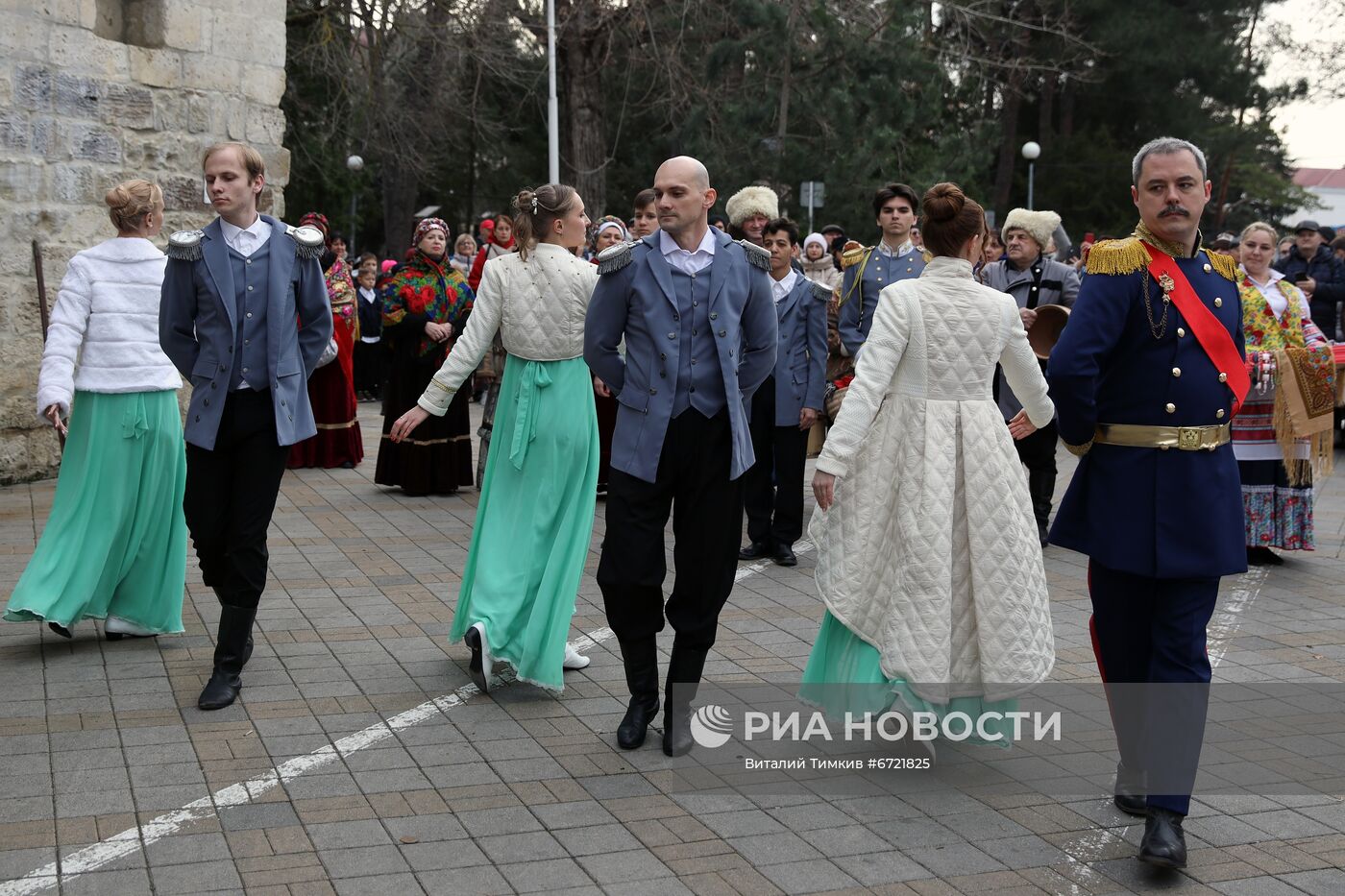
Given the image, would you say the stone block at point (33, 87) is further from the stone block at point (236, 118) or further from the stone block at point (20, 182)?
the stone block at point (236, 118)

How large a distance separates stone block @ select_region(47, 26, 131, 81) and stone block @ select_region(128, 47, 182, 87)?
0.25ft

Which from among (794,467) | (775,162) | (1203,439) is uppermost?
(775,162)

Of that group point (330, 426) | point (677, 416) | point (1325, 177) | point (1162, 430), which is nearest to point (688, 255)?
point (677, 416)

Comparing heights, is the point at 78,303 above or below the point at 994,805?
above

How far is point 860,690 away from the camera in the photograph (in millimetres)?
5109

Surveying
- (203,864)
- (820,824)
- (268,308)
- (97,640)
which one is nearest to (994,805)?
(820,824)

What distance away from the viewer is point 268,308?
5.75 meters

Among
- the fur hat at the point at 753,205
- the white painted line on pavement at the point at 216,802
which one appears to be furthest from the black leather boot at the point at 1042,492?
the white painted line on pavement at the point at 216,802

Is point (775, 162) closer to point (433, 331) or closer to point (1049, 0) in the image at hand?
point (1049, 0)

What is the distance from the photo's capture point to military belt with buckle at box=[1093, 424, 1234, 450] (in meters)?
4.40

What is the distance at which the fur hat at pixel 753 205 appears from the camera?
30.1ft

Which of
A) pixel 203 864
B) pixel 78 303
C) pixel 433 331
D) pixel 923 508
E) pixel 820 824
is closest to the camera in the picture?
pixel 203 864

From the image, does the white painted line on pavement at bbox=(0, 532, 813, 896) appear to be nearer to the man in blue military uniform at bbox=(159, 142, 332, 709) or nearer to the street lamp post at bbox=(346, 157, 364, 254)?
the man in blue military uniform at bbox=(159, 142, 332, 709)

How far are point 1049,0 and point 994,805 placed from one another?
28605 mm
